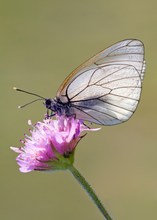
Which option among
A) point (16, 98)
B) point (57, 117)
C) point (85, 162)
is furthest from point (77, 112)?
point (16, 98)

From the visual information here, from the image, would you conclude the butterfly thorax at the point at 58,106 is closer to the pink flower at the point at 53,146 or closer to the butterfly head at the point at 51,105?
the butterfly head at the point at 51,105

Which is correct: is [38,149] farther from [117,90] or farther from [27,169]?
[117,90]

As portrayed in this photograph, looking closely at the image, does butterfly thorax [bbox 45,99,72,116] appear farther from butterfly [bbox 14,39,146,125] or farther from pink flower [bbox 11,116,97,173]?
pink flower [bbox 11,116,97,173]

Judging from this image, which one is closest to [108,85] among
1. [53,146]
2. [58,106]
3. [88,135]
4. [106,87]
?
[106,87]

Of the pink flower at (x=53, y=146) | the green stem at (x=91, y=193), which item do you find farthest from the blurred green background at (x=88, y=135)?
the green stem at (x=91, y=193)

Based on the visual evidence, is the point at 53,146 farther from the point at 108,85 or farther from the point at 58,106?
the point at 108,85

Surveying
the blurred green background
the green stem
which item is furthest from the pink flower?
the blurred green background
